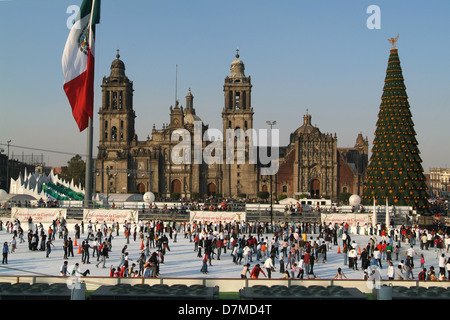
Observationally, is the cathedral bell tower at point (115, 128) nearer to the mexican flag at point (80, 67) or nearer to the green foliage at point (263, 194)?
the green foliage at point (263, 194)

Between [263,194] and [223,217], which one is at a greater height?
[263,194]

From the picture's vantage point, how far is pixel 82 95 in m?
34.2

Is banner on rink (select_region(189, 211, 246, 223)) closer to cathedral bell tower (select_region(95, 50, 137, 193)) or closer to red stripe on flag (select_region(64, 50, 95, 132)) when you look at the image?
red stripe on flag (select_region(64, 50, 95, 132))

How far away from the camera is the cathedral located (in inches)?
3206

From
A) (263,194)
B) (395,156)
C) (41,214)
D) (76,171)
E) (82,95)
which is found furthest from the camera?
(76,171)

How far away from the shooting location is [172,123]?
277 ft

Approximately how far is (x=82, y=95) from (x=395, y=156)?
102ft

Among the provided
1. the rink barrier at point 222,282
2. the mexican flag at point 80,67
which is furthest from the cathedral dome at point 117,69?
the rink barrier at point 222,282

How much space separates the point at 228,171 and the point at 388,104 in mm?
35263

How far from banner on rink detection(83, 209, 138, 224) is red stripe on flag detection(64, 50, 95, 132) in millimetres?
8741

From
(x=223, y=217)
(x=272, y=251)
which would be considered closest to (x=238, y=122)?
(x=223, y=217)

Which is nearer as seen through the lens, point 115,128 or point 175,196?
point 175,196

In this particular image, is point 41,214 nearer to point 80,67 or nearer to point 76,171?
point 80,67
